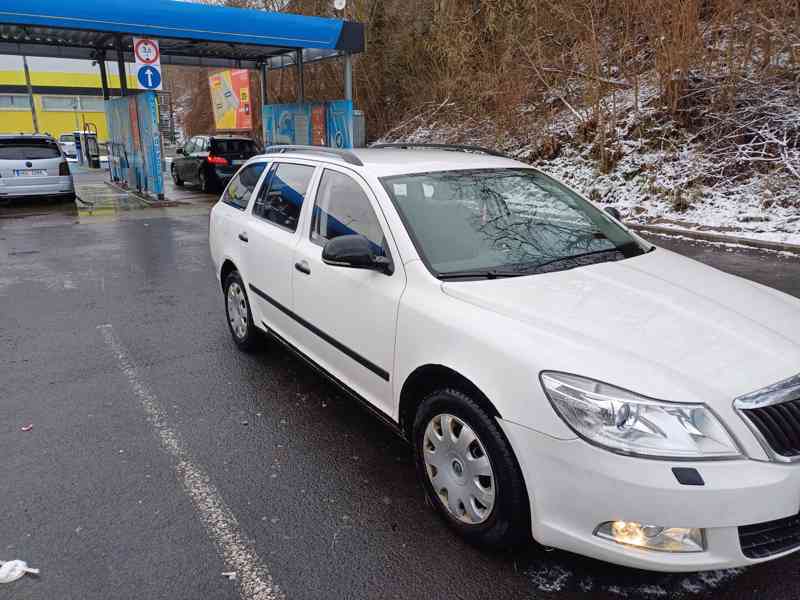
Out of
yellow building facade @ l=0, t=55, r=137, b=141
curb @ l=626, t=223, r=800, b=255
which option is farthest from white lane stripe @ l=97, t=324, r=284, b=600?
yellow building facade @ l=0, t=55, r=137, b=141

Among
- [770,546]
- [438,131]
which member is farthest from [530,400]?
[438,131]

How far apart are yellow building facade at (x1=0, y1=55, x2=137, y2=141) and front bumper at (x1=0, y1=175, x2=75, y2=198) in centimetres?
3141

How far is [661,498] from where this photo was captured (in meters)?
2.10

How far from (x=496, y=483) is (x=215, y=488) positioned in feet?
5.06

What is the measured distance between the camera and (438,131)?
20.3 meters

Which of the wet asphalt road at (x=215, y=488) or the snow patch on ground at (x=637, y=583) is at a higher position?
the snow patch on ground at (x=637, y=583)

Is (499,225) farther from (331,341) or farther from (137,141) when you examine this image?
(137,141)

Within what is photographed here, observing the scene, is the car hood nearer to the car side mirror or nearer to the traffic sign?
the car side mirror

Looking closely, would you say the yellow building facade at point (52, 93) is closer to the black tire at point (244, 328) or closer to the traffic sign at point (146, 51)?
the traffic sign at point (146, 51)

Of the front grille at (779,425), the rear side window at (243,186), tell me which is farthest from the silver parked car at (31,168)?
the front grille at (779,425)

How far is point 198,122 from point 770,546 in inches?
1762

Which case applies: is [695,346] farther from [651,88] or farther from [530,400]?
[651,88]

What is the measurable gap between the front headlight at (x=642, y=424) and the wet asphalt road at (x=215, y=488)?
2.30 feet

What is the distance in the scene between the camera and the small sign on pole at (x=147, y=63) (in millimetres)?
13609
